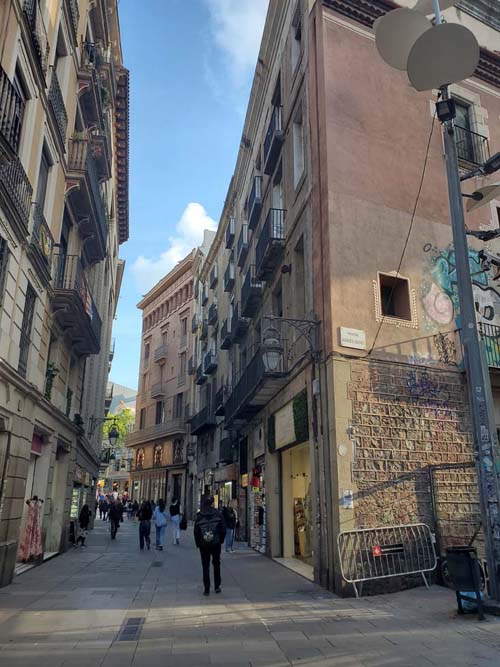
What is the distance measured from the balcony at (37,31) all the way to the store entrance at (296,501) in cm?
1132

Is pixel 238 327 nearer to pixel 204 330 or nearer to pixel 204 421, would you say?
pixel 204 421

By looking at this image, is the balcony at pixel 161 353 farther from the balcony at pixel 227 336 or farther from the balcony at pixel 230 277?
the balcony at pixel 230 277

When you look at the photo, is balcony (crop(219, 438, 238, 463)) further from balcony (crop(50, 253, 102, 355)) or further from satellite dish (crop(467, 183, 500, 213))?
satellite dish (crop(467, 183, 500, 213))

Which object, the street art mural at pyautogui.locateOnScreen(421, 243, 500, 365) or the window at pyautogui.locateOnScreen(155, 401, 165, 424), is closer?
the street art mural at pyautogui.locateOnScreen(421, 243, 500, 365)

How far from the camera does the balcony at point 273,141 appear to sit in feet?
54.4

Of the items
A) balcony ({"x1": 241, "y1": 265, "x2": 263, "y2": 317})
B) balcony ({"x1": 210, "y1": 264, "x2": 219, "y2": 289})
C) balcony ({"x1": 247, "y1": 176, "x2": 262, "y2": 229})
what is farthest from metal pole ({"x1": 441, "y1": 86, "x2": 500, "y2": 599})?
balcony ({"x1": 210, "y1": 264, "x2": 219, "y2": 289})

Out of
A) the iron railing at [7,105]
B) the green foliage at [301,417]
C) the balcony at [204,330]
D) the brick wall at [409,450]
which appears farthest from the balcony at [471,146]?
the balcony at [204,330]

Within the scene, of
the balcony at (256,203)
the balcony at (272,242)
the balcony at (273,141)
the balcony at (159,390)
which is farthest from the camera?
the balcony at (159,390)

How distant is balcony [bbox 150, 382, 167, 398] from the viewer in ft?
152

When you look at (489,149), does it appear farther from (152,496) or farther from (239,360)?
(152,496)

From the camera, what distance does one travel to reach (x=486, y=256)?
27.8 feet

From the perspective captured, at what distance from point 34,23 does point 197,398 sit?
2855cm

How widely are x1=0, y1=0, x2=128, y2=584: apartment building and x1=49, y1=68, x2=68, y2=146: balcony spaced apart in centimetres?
3

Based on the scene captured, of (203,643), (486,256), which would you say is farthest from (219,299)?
(203,643)
